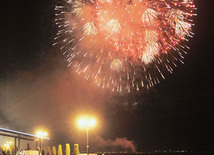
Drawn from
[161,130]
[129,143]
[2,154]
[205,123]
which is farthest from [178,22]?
[129,143]

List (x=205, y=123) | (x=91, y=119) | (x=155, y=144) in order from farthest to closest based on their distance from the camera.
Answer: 1. (x=155, y=144)
2. (x=205, y=123)
3. (x=91, y=119)

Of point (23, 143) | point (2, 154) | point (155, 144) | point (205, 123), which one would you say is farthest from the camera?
point (155, 144)

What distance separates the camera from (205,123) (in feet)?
310

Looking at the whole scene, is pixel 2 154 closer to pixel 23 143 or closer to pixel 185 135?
pixel 23 143

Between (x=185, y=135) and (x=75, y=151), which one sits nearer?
(x=75, y=151)

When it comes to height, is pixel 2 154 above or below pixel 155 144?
above

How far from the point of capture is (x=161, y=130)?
114 m

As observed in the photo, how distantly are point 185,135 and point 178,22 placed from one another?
→ 112 m

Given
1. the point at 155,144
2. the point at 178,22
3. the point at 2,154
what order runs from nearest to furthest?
the point at 2,154, the point at 178,22, the point at 155,144

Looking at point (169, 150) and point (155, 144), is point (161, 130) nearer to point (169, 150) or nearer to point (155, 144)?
point (155, 144)

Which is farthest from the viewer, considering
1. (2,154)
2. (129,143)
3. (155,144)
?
(155,144)

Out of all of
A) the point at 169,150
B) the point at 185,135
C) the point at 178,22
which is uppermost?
the point at 178,22

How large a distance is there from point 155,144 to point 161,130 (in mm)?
32122

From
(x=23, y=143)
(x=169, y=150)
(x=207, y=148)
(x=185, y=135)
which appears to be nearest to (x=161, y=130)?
(x=185, y=135)
